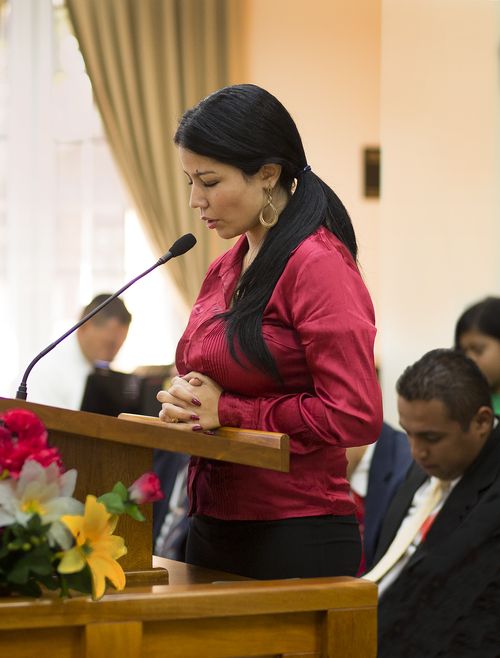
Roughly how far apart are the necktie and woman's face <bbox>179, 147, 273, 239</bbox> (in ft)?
5.41

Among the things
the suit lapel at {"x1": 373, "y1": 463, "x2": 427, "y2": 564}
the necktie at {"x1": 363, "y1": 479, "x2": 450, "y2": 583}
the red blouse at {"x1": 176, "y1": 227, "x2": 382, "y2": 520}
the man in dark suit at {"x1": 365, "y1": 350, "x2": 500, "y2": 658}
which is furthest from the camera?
the suit lapel at {"x1": 373, "y1": 463, "x2": 427, "y2": 564}

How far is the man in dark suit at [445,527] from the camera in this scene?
2.59 m

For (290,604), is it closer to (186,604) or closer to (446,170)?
(186,604)

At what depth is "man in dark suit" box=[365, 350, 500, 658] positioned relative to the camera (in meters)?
2.59

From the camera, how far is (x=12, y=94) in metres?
7.23

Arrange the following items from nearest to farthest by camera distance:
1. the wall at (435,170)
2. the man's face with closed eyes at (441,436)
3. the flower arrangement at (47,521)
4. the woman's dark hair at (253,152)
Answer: the flower arrangement at (47,521), the woman's dark hair at (253,152), the man's face with closed eyes at (441,436), the wall at (435,170)

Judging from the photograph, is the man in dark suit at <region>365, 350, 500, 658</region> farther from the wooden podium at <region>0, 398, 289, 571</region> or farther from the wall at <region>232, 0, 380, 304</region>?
the wall at <region>232, 0, 380, 304</region>

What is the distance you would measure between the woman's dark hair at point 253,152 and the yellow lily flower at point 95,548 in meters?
0.52

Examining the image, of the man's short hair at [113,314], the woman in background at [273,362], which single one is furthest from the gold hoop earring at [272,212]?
the man's short hair at [113,314]

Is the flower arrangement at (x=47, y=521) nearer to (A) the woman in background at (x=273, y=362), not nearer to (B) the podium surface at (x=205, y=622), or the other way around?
(B) the podium surface at (x=205, y=622)

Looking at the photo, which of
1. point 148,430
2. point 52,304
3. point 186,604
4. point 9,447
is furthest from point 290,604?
point 52,304

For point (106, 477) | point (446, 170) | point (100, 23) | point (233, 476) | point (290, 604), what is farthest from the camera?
point (100, 23)

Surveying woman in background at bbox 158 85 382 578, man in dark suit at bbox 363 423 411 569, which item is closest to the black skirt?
woman in background at bbox 158 85 382 578

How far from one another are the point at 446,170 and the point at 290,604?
4.37 metres
